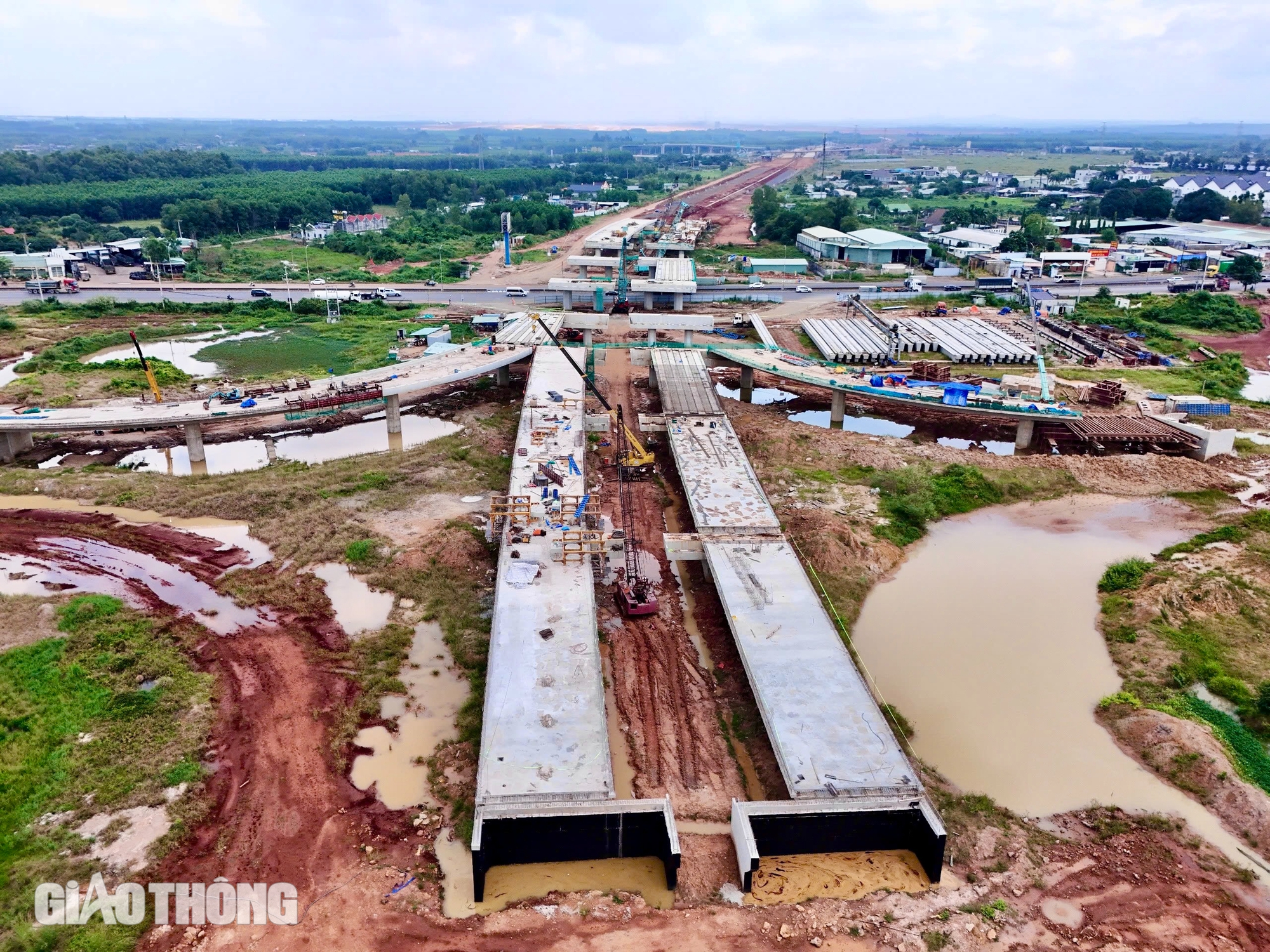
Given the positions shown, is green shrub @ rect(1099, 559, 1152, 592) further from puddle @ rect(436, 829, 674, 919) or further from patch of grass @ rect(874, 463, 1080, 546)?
puddle @ rect(436, 829, 674, 919)

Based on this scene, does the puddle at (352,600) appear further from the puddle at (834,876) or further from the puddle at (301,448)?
the puddle at (834,876)

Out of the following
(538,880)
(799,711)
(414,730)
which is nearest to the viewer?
(538,880)

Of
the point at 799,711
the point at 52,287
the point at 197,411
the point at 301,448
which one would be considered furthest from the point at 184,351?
the point at 799,711

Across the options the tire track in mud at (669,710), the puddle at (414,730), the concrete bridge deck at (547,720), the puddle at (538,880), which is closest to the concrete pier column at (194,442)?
the concrete bridge deck at (547,720)

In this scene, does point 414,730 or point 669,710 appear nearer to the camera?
point 414,730

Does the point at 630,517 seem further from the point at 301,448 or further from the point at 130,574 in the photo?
the point at 301,448

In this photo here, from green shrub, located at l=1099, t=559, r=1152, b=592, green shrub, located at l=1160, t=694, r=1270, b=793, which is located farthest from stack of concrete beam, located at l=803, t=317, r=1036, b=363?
green shrub, located at l=1160, t=694, r=1270, b=793
